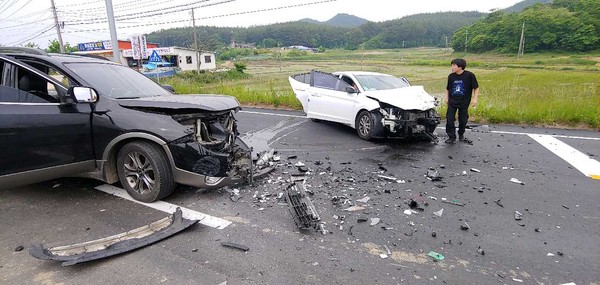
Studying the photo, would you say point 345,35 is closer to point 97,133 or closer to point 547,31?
point 547,31

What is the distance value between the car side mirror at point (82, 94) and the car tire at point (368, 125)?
5197 millimetres

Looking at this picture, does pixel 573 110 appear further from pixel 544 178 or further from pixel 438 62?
pixel 438 62

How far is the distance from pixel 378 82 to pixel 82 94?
20.7 feet

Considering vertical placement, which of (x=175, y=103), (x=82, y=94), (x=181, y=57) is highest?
(x=181, y=57)

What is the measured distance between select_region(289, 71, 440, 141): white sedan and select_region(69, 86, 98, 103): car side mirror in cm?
520

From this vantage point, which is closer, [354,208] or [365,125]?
[354,208]

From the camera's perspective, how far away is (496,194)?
458cm

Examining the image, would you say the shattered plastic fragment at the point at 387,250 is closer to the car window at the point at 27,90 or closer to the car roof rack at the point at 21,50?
the car window at the point at 27,90

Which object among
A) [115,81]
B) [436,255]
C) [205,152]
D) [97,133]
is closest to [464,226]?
[436,255]

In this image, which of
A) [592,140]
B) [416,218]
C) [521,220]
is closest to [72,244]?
[416,218]

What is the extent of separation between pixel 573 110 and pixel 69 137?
11.1 meters

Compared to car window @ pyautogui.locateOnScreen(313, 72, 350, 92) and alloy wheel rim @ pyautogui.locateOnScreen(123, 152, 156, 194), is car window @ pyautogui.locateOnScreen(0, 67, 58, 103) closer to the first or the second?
alloy wheel rim @ pyautogui.locateOnScreen(123, 152, 156, 194)

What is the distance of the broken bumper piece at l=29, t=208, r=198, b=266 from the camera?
9.82ft

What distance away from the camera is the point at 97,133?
13.5 ft
